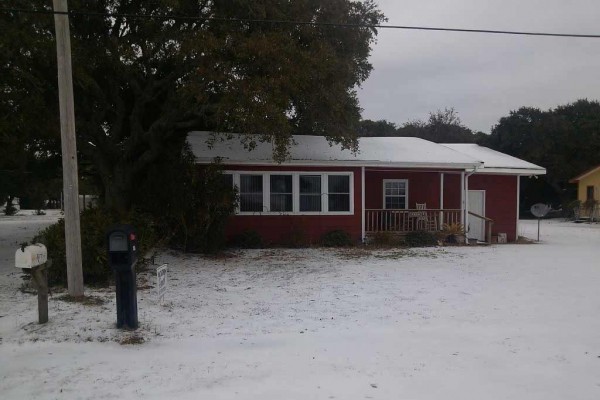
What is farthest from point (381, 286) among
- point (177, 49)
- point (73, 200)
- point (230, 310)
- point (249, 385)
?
point (177, 49)

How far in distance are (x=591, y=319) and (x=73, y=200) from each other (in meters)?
Answer: 7.93

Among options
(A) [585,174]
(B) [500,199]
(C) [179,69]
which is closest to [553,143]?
(A) [585,174]

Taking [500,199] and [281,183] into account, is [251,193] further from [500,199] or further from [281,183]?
[500,199]

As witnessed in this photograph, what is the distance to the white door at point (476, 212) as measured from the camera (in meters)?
18.5

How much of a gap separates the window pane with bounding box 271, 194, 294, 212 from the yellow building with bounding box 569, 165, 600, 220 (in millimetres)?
25025

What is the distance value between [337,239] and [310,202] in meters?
1.54

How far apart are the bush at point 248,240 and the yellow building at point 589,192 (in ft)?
86.2

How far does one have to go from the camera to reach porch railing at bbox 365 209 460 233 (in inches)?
643

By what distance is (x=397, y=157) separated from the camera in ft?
54.7

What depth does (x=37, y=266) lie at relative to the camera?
6.29 metres

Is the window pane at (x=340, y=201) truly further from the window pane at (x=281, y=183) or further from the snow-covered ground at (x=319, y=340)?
the snow-covered ground at (x=319, y=340)

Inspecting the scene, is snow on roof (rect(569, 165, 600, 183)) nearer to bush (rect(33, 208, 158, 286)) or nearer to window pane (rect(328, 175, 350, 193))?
window pane (rect(328, 175, 350, 193))

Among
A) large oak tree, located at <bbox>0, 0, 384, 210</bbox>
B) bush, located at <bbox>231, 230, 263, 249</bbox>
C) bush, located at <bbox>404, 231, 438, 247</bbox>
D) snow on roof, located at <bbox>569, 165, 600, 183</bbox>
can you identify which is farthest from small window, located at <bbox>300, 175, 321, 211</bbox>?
snow on roof, located at <bbox>569, 165, 600, 183</bbox>

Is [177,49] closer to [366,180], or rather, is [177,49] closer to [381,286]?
[381,286]
